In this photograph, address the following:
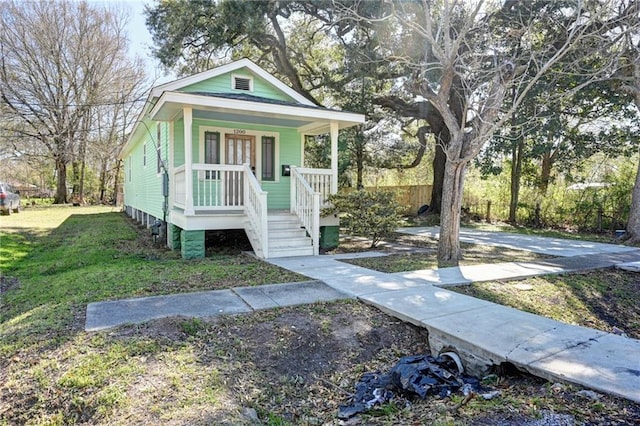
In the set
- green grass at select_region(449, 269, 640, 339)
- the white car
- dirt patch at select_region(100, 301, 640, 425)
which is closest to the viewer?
dirt patch at select_region(100, 301, 640, 425)

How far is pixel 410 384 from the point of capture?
2.97 metres

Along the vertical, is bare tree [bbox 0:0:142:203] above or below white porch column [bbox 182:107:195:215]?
above

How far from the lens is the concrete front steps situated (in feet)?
26.6

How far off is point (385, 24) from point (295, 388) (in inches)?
453

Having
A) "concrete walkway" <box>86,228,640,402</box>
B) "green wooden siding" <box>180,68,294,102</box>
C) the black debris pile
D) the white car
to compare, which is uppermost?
"green wooden siding" <box>180,68,294,102</box>

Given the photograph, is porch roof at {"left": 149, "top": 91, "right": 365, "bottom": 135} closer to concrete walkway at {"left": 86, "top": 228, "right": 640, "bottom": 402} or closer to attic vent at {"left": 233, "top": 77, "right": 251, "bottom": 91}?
attic vent at {"left": 233, "top": 77, "right": 251, "bottom": 91}

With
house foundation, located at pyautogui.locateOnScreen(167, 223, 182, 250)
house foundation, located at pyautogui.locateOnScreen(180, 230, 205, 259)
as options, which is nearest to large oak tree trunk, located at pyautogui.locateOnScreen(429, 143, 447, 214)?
house foundation, located at pyautogui.locateOnScreen(167, 223, 182, 250)

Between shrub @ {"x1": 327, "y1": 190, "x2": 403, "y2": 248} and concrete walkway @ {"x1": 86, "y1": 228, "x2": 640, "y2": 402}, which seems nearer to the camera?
concrete walkway @ {"x1": 86, "y1": 228, "x2": 640, "y2": 402}

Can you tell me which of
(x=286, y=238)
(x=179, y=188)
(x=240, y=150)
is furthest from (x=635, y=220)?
(x=179, y=188)

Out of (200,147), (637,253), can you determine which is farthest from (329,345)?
(637,253)

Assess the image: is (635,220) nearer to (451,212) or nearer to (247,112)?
(451,212)

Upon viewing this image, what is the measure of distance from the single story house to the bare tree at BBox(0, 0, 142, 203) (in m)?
17.1

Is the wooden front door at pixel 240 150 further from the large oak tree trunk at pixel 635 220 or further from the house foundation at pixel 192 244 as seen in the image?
the large oak tree trunk at pixel 635 220

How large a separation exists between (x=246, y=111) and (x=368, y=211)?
11.2ft
